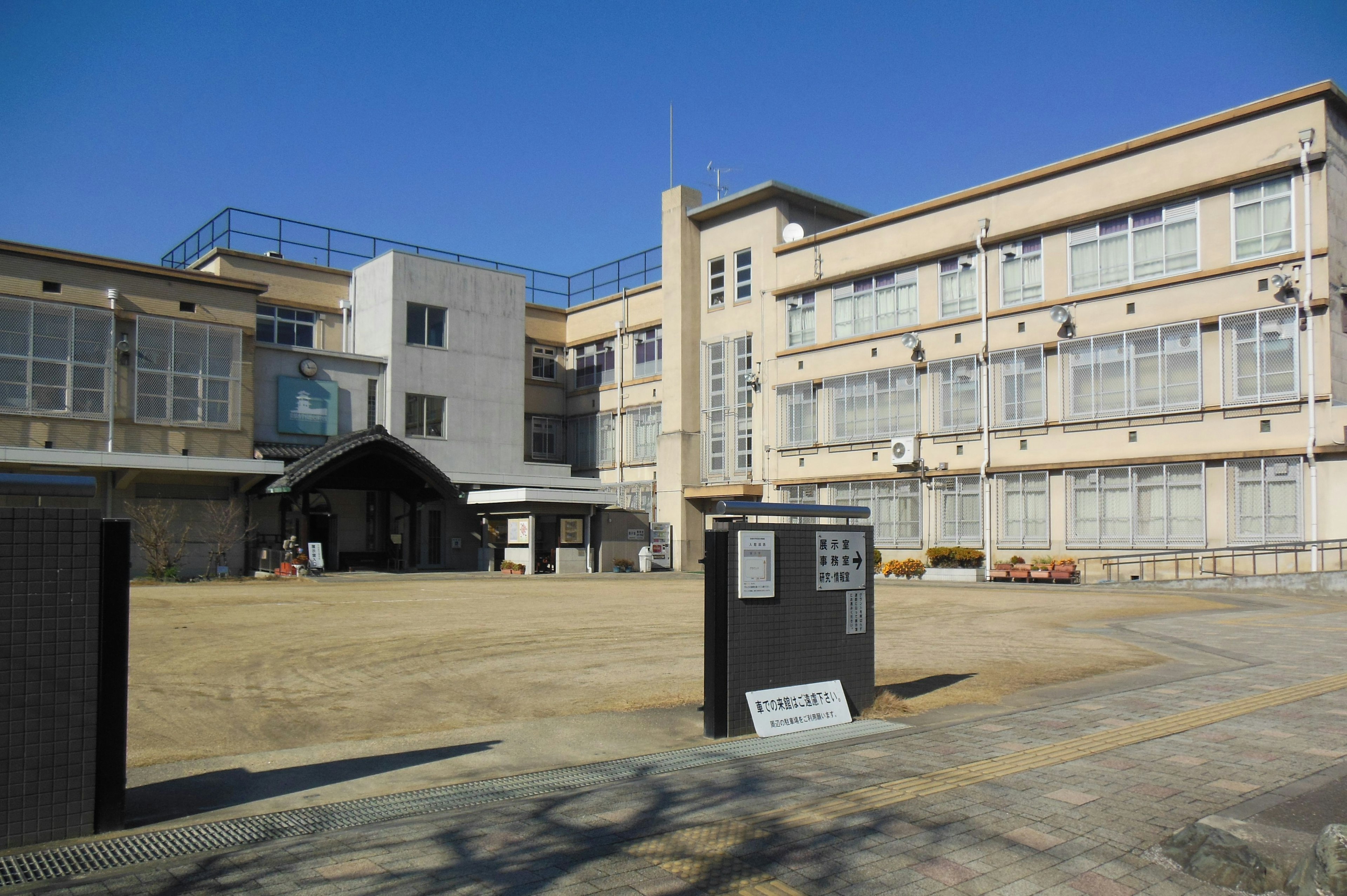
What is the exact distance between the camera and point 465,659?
42.3ft

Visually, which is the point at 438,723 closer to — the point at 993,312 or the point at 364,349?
the point at 993,312

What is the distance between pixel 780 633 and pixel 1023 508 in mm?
26393

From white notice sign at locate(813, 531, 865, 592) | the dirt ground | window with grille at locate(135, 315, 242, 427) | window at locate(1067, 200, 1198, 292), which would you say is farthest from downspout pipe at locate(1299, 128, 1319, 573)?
window with grille at locate(135, 315, 242, 427)

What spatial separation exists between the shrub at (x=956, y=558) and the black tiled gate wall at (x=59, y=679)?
30152mm

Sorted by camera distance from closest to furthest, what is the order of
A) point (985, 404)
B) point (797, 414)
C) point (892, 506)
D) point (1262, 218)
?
point (1262, 218), point (985, 404), point (892, 506), point (797, 414)

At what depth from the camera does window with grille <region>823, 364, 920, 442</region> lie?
1428 inches

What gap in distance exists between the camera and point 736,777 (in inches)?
266

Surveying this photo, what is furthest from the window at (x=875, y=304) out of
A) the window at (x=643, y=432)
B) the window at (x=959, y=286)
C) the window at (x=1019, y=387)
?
the window at (x=643, y=432)

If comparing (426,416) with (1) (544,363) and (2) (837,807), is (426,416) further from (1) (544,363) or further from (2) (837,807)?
(2) (837,807)

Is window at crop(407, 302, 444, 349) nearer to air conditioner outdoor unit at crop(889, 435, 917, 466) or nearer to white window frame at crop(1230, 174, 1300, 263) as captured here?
air conditioner outdoor unit at crop(889, 435, 917, 466)

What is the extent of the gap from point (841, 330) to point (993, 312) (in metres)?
6.74

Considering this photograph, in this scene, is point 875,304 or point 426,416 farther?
point 426,416

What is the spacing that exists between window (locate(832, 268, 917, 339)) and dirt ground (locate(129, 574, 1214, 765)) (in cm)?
1559

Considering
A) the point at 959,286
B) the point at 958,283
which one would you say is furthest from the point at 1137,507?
the point at 958,283
